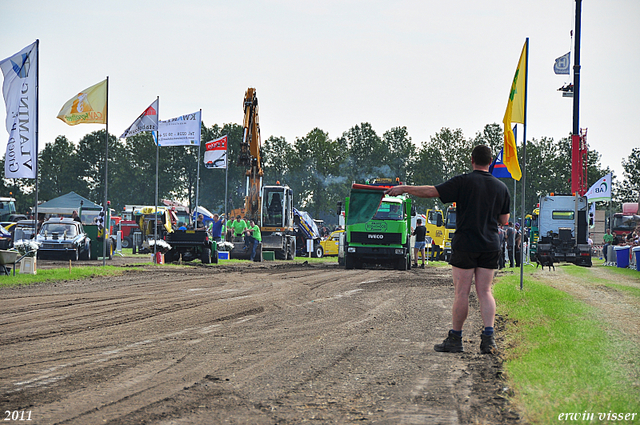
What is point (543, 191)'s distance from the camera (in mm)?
87312

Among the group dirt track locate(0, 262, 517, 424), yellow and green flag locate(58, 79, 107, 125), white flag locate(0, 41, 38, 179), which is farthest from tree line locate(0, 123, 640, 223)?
dirt track locate(0, 262, 517, 424)

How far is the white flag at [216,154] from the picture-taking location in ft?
123

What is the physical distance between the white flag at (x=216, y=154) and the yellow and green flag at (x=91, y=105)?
15.9m

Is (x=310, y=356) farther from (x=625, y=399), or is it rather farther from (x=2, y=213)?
(x=2, y=213)

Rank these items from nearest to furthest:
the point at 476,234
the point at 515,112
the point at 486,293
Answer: the point at 476,234 < the point at 486,293 < the point at 515,112

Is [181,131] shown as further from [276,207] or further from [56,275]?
[56,275]

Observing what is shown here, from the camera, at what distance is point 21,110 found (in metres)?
17.6

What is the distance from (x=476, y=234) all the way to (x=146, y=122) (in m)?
24.0

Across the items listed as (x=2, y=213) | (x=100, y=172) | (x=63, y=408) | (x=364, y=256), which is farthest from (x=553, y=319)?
(x=100, y=172)

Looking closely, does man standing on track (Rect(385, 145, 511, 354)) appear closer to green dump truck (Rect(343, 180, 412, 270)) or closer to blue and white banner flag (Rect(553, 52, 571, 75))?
green dump truck (Rect(343, 180, 412, 270))

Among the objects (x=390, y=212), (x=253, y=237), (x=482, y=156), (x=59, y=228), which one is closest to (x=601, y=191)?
(x=390, y=212)

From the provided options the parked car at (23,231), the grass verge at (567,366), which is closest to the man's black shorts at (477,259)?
the grass verge at (567,366)

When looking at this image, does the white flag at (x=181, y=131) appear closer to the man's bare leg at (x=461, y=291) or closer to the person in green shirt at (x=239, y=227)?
the person in green shirt at (x=239, y=227)

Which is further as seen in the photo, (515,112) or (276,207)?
(276,207)
